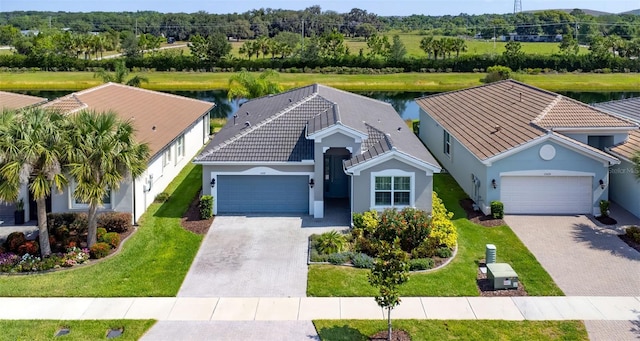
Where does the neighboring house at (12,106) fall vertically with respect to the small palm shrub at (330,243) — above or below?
above

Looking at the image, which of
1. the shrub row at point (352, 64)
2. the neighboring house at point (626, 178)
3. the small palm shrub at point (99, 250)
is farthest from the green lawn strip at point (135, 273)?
the shrub row at point (352, 64)

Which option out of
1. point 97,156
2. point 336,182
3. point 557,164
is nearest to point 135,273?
point 97,156

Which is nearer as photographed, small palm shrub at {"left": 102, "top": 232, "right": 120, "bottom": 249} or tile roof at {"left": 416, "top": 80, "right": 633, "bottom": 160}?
small palm shrub at {"left": 102, "top": 232, "right": 120, "bottom": 249}

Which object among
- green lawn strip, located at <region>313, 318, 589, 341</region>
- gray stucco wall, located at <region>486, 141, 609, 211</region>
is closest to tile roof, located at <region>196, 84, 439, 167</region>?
gray stucco wall, located at <region>486, 141, 609, 211</region>

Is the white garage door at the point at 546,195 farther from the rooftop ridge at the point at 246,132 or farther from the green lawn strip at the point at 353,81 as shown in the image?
the green lawn strip at the point at 353,81

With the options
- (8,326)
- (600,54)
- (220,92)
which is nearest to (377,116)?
(8,326)

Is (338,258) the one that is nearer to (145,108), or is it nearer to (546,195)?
(546,195)

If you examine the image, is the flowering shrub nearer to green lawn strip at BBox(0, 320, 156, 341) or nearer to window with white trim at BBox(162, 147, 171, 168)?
green lawn strip at BBox(0, 320, 156, 341)
